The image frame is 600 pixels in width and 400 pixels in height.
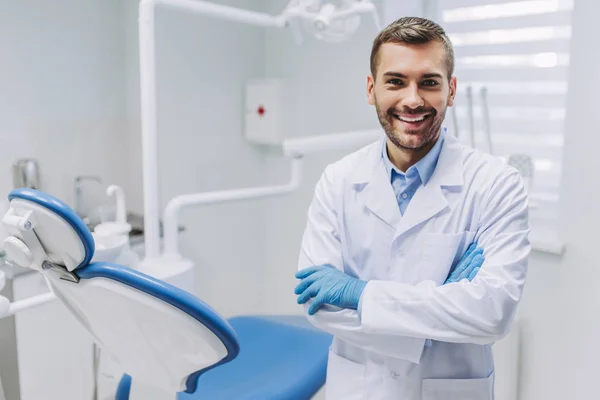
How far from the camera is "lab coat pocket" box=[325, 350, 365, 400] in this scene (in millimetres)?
1230

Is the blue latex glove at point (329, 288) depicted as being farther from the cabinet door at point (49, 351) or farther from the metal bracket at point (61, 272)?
the cabinet door at point (49, 351)

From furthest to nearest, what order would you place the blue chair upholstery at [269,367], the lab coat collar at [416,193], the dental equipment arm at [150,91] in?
the dental equipment arm at [150,91] < the blue chair upholstery at [269,367] < the lab coat collar at [416,193]

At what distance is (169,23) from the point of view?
8.13 feet

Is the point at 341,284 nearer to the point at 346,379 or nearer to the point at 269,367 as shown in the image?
the point at 346,379

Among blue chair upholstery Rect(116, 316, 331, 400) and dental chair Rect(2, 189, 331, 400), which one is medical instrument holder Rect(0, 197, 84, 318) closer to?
dental chair Rect(2, 189, 331, 400)

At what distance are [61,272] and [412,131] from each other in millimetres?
672

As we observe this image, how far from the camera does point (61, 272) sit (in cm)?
92

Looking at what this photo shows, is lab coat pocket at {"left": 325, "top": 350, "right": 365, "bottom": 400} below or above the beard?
below

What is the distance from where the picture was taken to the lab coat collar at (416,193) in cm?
119

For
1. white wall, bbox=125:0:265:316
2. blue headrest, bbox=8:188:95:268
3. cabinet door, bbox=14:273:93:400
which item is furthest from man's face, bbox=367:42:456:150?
white wall, bbox=125:0:265:316

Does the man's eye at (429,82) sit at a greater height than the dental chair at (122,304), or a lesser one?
greater

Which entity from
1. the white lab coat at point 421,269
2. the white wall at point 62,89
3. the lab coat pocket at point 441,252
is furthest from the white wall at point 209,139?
the lab coat pocket at point 441,252

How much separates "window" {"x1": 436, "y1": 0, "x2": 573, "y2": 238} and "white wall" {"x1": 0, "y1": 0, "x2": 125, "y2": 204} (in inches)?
53.4

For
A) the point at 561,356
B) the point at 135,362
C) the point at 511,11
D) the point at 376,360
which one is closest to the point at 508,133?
the point at 511,11
